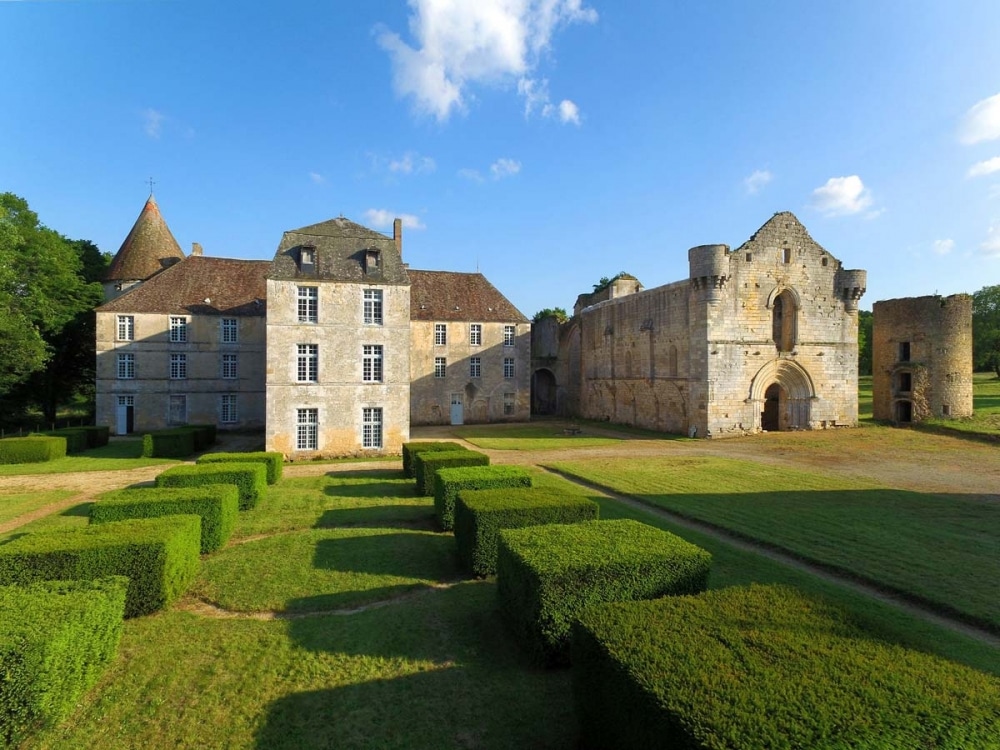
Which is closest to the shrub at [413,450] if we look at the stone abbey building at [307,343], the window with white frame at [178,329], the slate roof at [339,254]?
the stone abbey building at [307,343]

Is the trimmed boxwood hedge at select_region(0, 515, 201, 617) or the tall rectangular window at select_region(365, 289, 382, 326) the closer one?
the trimmed boxwood hedge at select_region(0, 515, 201, 617)

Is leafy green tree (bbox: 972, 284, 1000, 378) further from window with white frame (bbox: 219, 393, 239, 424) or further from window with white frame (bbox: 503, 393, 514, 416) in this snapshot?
window with white frame (bbox: 219, 393, 239, 424)

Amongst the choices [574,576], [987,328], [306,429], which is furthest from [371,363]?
[987,328]

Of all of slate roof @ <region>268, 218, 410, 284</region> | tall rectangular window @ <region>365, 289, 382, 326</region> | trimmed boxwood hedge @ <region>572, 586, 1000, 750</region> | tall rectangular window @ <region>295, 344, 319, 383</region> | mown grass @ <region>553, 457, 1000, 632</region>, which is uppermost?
slate roof @ <region>268, 218, 410, 284</region>

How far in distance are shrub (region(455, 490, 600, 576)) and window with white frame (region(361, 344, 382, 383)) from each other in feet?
41.0

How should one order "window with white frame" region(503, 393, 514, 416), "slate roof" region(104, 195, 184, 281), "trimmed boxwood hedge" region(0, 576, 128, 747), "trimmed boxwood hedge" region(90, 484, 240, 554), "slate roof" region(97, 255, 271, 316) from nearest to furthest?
"trimmed boxwood hedge" region(0, 576, 128, 747)
"trimmed boxwood hedge" region(90, 484, 240, 554)
"slate roof" region(97, 255, 271, 316)
"slate roof" region(104, 195, 184, 281)
"window with white frame" region(503, 393, 514, 416)

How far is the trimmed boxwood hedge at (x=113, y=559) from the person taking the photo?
630 cm

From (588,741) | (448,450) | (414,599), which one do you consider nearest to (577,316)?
(448,450)

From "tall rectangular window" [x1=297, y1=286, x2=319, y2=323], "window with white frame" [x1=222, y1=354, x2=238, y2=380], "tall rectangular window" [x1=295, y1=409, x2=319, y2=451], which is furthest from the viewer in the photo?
"window with white frame" [x1=222, y1=354, x2=238, y2=380]

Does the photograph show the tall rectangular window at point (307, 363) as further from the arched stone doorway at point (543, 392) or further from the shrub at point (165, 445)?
the arched stone doorway at point (543, 392)

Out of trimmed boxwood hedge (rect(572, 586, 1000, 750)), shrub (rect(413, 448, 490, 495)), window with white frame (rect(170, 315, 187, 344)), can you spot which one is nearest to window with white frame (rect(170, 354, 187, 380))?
window with white frame (rect(170, 315, 187, 344))

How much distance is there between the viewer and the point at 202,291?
3030 cm

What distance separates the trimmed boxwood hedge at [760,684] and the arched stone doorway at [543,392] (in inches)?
1494

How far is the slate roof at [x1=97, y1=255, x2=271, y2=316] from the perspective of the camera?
2884 centimetres
